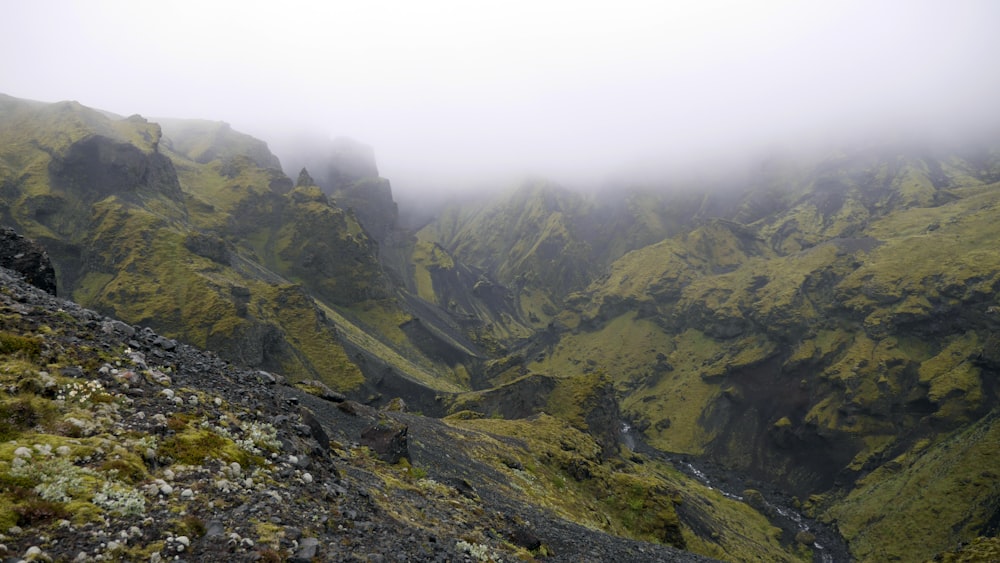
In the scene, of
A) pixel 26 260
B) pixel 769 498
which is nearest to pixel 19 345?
pixel 26 260

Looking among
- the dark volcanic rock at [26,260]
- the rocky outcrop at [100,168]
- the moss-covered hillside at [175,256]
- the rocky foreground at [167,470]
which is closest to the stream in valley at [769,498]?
the moss-covered hillside at [175,256]

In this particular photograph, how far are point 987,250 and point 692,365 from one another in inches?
3541

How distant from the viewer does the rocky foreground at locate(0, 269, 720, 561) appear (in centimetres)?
830

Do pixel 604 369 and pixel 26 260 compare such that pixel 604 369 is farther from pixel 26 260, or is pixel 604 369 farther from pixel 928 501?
pixel 26 260

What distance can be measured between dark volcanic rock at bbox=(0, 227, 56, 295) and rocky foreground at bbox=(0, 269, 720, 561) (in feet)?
20.3

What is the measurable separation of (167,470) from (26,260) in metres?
18.1

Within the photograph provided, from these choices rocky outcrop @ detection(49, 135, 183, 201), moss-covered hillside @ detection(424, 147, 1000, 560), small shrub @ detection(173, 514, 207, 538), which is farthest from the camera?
rocky outcrop @ detection(49, 135, 183, 201)

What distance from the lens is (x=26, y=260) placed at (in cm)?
2109

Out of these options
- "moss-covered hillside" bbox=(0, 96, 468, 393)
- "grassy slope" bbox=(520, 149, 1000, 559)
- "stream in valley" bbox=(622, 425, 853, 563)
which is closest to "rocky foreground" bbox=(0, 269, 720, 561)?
"moss-covered hillside" bbox=(0, 96, 468, 393)

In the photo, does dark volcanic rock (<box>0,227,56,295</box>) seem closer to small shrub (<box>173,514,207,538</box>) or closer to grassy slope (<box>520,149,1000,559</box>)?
small shrub (<box>173,514,207,538</box>)

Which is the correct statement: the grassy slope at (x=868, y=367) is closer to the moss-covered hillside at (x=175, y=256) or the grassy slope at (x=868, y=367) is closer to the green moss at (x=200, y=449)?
the moss-covered hillside at (x=175, y=256)

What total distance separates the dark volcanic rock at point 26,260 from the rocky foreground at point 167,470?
244 inches

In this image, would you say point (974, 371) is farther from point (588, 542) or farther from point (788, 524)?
point (588, 542)

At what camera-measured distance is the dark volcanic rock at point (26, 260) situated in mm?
20625
